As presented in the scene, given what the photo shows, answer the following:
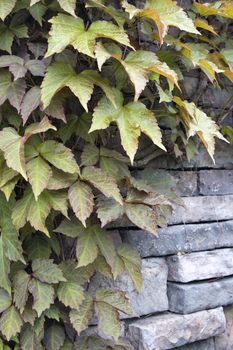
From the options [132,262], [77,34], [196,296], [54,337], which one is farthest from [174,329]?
[77,34]

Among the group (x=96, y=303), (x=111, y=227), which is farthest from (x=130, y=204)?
(x=96, y=303)

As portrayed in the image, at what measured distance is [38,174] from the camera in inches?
54.2

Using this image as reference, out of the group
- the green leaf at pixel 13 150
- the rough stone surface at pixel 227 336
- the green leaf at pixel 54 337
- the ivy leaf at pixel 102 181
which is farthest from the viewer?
the rough stone surface at pixel 227 336

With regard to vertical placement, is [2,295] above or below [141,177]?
below

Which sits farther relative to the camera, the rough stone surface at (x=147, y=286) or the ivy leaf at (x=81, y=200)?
the rough stone surface at (x=147, y=286)

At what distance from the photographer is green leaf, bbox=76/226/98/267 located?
4.86ft

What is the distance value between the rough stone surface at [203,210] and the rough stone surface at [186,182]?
24 mm

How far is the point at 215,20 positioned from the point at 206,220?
0.74m

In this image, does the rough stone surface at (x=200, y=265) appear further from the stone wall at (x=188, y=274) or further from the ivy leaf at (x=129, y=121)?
the ivy leaf at (x=129, y=121)

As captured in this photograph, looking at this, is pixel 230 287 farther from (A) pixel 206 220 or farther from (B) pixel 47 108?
(B) pixel 47 108

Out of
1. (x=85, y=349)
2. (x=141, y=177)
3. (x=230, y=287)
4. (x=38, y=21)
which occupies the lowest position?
(x=85, y=349)

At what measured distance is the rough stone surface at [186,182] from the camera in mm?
1833

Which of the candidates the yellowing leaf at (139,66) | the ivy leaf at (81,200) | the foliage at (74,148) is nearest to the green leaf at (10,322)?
the foliage at (74,148)

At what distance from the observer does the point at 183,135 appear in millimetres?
1747
